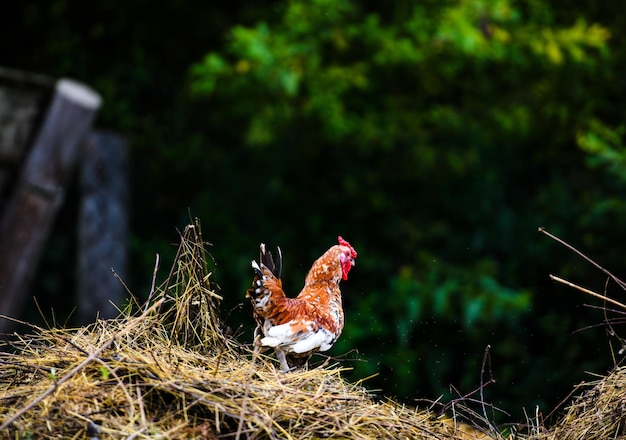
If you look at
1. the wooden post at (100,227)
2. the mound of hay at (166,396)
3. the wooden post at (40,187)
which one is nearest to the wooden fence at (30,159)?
the wooden post at (40,187)

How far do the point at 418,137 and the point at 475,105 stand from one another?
2.14 feet

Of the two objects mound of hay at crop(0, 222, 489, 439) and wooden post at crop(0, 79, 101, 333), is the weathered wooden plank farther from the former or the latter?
mound of hay at crop(0, 222, 489, 439)

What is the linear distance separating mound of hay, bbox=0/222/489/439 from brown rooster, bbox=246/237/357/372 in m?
0.16

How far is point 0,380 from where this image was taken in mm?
1950

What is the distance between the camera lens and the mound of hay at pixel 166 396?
5.49 feet

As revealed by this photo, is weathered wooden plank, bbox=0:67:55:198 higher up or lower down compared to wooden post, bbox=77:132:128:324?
higher up

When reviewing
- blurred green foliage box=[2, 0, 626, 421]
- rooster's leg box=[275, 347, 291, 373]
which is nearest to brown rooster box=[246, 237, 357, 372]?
rooster's leg box=[275, 347, 291, 373]

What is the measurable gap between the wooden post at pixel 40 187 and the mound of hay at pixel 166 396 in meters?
2.38

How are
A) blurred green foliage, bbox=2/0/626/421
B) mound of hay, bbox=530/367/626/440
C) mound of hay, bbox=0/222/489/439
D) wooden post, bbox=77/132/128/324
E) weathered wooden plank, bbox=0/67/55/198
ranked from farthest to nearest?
wooden post, bbox=77/132/128/324 < blurred green foliage, bbox=2/0/626/421 < weathered wooden plank, bbox=0/67/55/198 < mound of hay, bbox=530/367/626/440 < mound of hay, bbox=0/222/489/439

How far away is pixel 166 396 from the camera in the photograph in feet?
5.79

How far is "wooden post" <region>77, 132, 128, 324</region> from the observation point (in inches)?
243

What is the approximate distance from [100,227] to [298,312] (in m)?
4.21

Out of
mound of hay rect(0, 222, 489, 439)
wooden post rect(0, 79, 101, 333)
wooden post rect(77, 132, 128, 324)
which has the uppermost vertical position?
mound of hay rect(0, 222, 489, 439)

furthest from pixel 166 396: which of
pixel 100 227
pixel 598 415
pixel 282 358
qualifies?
pixel 100 227
